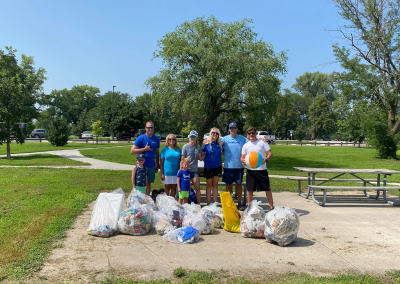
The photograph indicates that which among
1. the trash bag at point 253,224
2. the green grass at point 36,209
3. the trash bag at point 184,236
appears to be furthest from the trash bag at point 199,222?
the green grass at point 36,209

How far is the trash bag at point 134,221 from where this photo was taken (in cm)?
520

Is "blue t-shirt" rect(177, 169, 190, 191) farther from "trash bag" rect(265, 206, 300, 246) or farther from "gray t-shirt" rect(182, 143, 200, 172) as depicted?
"trash bag" rect(265, 206, 300, 246)

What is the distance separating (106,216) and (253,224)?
7.64 feet

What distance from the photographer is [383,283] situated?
3.60m

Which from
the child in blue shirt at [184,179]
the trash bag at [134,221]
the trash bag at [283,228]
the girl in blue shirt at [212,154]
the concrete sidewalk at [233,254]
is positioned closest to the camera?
the concrete sidewalk at [233,254]

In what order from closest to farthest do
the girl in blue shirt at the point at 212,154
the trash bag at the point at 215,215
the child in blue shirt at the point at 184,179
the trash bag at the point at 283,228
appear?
the trash bag at the point at 283,228, the trash bag at the point at 215,215, the child in blue shirt at the point at 184,179, the girl in blue shirt at the point at 212,154

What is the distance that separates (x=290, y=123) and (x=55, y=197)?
276 ft

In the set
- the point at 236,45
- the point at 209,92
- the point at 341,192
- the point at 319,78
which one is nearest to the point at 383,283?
the point at 341,192

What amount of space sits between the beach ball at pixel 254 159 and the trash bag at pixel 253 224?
1.20 m

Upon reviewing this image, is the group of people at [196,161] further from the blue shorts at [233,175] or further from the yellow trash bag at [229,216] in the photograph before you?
the yellow trash bag at [229,216]

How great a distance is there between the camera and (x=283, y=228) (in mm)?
4812

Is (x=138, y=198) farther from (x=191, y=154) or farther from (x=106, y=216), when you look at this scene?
(x=191, y=154)

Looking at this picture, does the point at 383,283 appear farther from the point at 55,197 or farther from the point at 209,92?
the point at 209,92

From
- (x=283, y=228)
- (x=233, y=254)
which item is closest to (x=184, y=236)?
(x=233, y=254)
